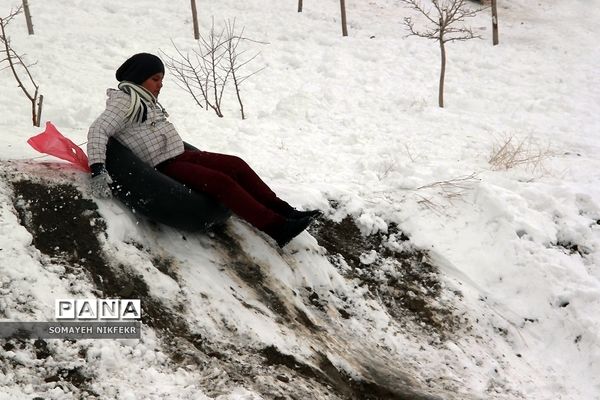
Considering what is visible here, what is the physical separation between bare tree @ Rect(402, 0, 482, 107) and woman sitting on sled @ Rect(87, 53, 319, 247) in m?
5.18

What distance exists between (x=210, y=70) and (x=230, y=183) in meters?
5.38

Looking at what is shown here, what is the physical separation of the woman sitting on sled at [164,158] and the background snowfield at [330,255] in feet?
1.09

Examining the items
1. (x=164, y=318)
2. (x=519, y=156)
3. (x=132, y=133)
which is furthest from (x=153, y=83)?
(x=519, y=156)

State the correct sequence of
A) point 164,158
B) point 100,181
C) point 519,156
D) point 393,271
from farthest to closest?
point 519,156 → point 393,271 → point 164,158 → point 100,181

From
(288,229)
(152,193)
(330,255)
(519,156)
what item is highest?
(152,193)

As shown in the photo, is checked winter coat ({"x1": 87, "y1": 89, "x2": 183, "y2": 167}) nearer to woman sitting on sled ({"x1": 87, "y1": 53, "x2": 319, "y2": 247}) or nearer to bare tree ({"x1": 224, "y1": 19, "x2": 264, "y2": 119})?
woman sitting on sled ({"x1": 87, "y1": 53, "x2": 319, "y2": 247})

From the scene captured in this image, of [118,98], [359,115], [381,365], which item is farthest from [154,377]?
[359,115]

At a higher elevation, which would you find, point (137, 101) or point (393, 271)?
point (137, 101)

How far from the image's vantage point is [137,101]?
394cm

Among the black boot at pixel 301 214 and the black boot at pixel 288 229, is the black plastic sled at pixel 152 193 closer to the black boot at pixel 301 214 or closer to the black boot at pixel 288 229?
the black boot at pixel 288 229

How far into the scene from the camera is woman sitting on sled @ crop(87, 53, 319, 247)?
3.81 m

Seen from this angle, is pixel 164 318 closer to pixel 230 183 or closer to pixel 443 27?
pixel 230 183

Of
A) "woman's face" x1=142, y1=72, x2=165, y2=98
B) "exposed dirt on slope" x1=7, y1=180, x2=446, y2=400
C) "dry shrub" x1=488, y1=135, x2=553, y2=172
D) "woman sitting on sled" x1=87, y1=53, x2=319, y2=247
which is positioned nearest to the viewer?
"exposed dirt on slope" x1=7, y1=180, x2=446, y2=400

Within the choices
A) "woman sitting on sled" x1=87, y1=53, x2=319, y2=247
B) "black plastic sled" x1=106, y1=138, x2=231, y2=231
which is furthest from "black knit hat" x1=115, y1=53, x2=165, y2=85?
"black plastic sled" x1=106, y1=138, x2=231, y2=231
